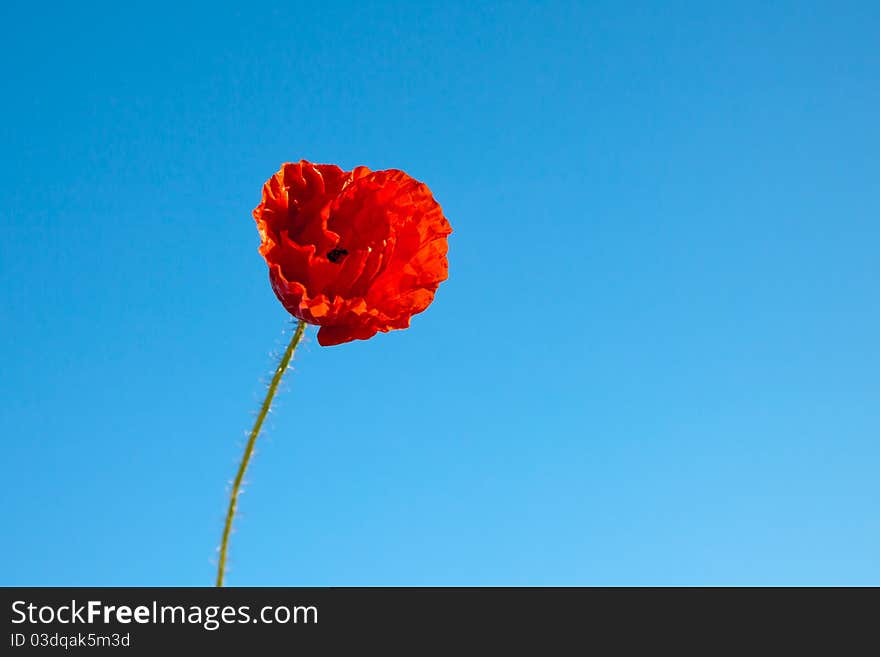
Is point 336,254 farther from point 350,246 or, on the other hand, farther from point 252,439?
point 252,439

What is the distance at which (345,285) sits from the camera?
292cm

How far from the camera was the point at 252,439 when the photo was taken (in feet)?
8.25

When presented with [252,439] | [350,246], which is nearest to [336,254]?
[350,246]

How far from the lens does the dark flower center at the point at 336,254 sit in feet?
9.86

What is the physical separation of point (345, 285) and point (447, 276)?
36cm

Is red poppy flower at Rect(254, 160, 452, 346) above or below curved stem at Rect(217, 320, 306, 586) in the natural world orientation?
above

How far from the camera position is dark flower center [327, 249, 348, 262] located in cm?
301

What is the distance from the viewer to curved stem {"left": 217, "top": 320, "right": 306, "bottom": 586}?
2391 millimetres

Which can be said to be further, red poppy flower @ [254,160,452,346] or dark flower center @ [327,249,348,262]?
dark flower center @ [327,249,348,262]

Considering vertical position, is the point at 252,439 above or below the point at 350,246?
below

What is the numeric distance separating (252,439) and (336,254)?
0.81 m
